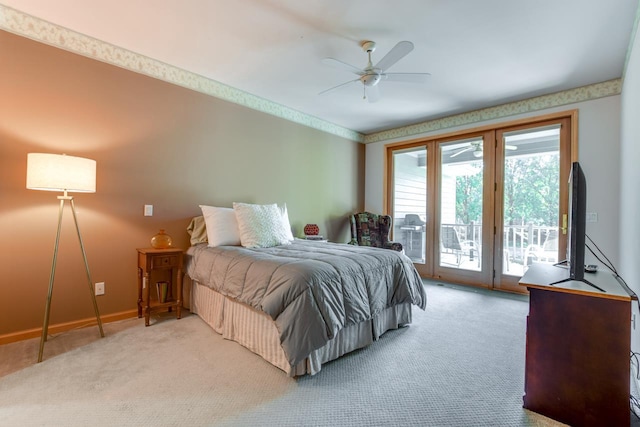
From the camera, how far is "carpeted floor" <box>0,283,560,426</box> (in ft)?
5.05

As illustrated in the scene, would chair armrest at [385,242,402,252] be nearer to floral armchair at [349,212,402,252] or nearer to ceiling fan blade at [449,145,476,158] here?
floral armchair at [349,212,402,252]

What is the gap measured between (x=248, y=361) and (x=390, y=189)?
4031 millimetres

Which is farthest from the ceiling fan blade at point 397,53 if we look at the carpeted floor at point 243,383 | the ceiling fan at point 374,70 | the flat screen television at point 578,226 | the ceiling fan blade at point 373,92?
the carpeted floor at point 243,383

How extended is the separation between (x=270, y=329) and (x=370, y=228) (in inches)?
127

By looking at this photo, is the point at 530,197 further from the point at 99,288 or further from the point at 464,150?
the point at 99,288

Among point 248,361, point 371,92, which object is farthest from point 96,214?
point 371,92

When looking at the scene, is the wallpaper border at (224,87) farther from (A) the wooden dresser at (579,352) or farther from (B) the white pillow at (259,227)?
(A) the wooden dresser at (579,352)

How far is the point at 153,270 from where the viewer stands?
285cm

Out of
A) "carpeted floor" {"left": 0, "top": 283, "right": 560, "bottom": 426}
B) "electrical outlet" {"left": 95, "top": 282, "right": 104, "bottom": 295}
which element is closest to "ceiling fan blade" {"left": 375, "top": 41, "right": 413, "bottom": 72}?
"carpeted floor" {"left": 0, "top": 283, "right": 560, "bottom": 426}

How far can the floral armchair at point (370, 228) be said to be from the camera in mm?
4906

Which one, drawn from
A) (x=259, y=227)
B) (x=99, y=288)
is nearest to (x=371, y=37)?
(x=259, y=227)

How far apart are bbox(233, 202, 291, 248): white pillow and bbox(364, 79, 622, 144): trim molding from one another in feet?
9.98

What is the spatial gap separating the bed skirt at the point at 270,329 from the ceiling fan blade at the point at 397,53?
2.11 meters

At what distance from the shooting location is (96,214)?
2703mm
